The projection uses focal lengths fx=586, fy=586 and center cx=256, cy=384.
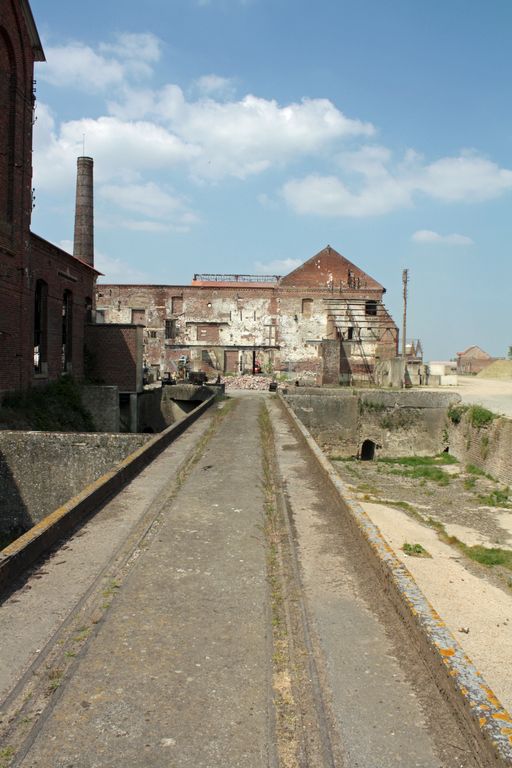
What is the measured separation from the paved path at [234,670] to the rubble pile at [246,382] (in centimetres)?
3007

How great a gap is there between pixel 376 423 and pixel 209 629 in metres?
20.5

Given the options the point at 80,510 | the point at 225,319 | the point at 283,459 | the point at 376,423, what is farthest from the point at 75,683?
the point at 225,319

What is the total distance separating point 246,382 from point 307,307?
1022 centimetres

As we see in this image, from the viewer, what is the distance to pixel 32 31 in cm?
1680

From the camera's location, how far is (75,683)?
3576 mm

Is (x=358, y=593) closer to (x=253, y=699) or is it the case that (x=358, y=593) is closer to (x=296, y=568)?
(x=296, y=568)

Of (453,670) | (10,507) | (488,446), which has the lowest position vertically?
(10,507)

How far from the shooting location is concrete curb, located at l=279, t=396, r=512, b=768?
2.85 m

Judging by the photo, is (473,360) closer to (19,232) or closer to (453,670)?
(19,232)

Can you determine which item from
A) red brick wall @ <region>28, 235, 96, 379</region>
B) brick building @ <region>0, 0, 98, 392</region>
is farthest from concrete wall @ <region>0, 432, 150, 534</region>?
red brick wall @ <region>28, 235, 96, 379</region>

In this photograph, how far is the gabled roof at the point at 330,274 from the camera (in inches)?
1778

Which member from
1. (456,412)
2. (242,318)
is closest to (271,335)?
(242,318)

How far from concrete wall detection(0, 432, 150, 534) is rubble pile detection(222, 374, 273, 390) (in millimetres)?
24840

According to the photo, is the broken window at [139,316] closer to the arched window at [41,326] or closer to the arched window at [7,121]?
the arched window at [41,326]
